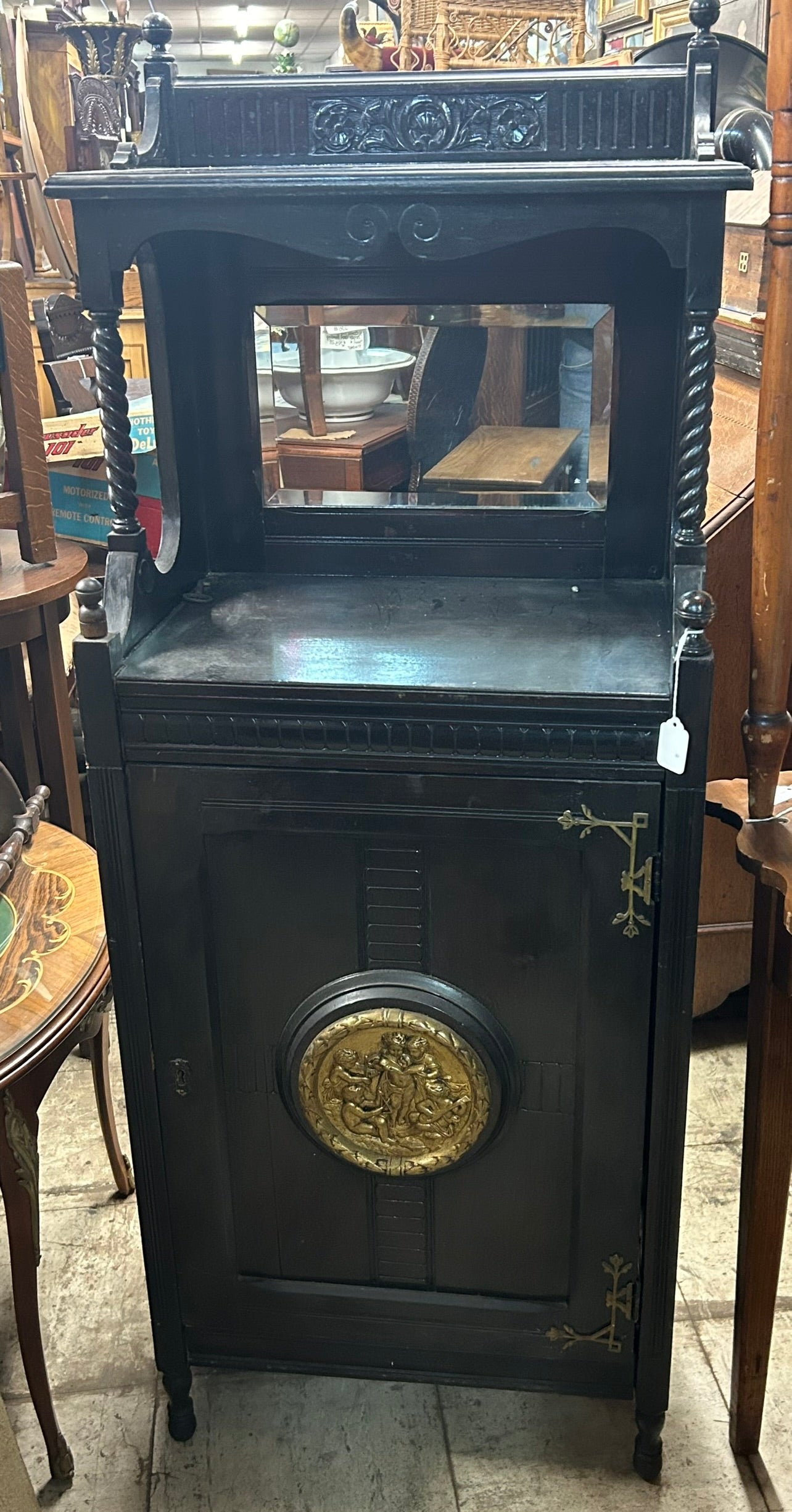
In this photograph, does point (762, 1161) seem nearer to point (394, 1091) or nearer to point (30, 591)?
point (394, 1091)

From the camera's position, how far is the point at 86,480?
3.01m

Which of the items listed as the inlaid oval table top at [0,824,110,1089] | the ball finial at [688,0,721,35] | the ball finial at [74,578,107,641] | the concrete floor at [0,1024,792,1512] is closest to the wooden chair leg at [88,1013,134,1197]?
the concrete floor at [0,1024,792,1512]

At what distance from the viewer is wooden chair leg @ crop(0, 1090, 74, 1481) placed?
1662 mm

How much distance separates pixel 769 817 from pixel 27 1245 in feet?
3.81

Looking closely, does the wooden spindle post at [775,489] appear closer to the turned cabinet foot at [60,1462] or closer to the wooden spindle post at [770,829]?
the wooden spindle post at [770,829]

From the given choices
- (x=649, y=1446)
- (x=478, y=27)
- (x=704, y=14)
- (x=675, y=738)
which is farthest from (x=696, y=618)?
(x=478, y=27)

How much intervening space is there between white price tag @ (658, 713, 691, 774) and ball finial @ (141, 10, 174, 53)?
1039 millimetres

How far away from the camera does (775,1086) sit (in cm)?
169

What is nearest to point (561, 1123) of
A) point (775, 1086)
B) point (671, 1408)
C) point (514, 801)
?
point (775, 1086)

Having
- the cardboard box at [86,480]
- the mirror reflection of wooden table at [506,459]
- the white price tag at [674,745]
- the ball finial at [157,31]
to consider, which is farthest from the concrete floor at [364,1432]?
the ball finial at [157,31]

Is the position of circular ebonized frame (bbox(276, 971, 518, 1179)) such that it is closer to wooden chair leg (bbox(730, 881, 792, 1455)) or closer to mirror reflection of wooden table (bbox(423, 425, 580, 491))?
wooden chair leg (bbox(730, 881, 792, 1455))

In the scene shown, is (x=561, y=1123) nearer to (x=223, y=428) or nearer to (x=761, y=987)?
(x=761, y=987)

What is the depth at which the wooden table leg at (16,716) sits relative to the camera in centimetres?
257

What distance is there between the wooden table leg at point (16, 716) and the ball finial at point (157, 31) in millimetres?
1245
